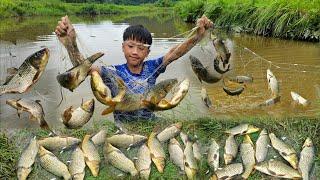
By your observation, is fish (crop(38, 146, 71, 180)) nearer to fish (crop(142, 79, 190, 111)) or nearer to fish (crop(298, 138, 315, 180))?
fish (crop(142, 79, 190, 111))

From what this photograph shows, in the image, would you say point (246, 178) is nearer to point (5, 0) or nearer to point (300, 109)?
point (300, 109)

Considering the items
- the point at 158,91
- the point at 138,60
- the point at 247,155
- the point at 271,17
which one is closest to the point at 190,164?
the point at 247,155

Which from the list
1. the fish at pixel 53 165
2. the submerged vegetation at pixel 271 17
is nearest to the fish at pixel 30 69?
the fish at pixel 53 165

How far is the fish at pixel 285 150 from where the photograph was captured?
5.06 metres

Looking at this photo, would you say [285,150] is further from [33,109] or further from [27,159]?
[33,109]

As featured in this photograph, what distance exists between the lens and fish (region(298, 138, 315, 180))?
4945 millimetres

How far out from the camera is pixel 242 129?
538 cm

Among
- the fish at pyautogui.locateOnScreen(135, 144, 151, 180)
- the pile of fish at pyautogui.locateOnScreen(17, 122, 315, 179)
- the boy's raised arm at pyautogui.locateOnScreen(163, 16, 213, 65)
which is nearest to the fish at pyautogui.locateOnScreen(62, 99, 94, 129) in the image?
the pile of fish at pyautogui.locateOnScreen(17, 122, 315, 179)

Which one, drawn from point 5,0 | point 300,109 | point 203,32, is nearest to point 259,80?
point 300,109

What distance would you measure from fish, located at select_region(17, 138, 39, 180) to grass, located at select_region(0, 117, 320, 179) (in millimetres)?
86

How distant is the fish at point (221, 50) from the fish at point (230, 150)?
1.35 metres

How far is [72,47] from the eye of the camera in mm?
5465

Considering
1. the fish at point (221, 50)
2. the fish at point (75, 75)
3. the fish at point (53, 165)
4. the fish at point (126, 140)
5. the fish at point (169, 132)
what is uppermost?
the fish at point (221, 50)

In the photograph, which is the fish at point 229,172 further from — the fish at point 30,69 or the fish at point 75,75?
the fish at point 30,69
